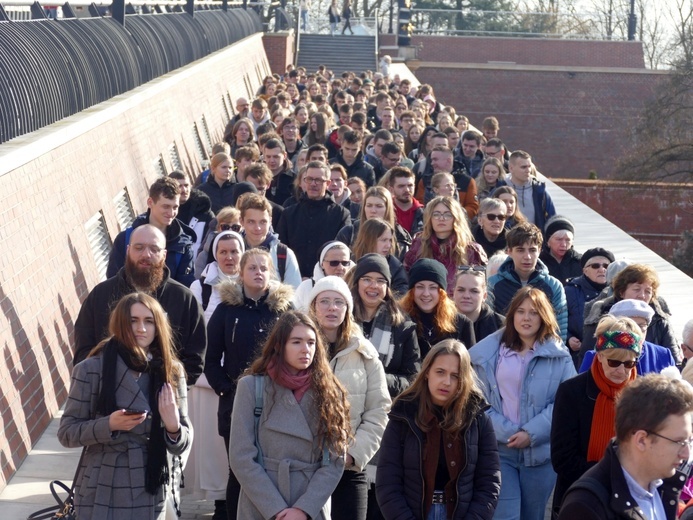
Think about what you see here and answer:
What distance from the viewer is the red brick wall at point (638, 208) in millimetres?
37688

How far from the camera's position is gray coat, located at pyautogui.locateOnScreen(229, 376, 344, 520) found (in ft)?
20.1

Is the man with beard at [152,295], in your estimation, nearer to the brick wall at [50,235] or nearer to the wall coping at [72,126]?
the brick wall at [50,235]

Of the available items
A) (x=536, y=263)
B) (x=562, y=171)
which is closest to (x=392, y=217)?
(x=536, y=263)

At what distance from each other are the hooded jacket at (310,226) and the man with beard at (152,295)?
375 centimetres

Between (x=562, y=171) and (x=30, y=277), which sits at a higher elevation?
(x=30, y=277)

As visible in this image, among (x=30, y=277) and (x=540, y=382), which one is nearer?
(x=540, y=382)

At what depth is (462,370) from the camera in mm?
6398

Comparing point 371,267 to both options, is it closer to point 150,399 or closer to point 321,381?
point 321,381

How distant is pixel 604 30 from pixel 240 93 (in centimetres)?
5599

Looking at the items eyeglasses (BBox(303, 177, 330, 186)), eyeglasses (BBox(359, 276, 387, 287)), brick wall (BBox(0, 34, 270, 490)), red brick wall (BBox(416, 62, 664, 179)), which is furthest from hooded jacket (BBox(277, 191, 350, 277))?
red brick wall (BBox(416, 62, 664, 179))

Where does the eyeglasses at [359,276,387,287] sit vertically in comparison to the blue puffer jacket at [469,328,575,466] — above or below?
above

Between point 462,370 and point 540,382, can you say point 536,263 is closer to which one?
point 540,382

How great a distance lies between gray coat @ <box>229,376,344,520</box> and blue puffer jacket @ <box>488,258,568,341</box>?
3.28 meters

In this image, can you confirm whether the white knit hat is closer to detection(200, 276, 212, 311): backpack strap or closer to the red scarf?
Answer: the red scarf
